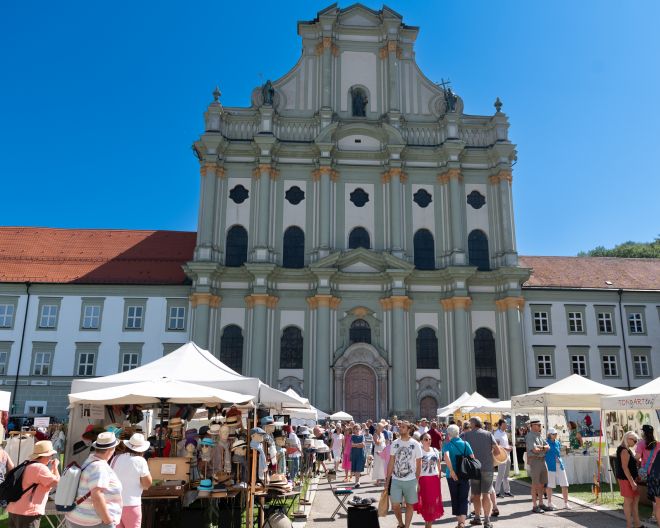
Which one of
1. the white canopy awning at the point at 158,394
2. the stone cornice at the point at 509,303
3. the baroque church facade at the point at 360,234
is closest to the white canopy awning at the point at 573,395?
the white canopy awning at the point at 158,394

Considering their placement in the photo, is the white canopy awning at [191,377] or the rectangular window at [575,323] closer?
the white canopy awning at [191,377]

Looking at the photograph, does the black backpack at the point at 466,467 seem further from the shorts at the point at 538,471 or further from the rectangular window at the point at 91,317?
the rectangular window at the point at 91,317

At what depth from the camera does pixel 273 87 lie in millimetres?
37094

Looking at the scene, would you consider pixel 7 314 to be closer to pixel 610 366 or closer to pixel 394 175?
pixel 394 175

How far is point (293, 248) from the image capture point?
115ft

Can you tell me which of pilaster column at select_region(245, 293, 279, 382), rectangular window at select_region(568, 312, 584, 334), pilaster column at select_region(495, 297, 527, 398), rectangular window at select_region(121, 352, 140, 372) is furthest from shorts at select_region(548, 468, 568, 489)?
rectangular window at select_region(121, 352, 140, 372)

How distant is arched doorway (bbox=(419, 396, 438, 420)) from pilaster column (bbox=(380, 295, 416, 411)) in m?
0.76

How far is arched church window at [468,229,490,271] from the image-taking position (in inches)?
1393

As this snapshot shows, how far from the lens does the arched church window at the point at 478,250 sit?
1393 inches

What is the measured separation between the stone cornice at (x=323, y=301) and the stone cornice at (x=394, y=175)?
769 centimetres

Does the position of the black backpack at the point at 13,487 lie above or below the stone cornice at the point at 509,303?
below

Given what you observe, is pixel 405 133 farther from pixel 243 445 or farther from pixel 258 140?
pixel 243 445

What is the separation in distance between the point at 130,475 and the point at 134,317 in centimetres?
2865

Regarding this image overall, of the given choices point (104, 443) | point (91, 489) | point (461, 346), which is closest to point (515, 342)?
point (461, 346)
